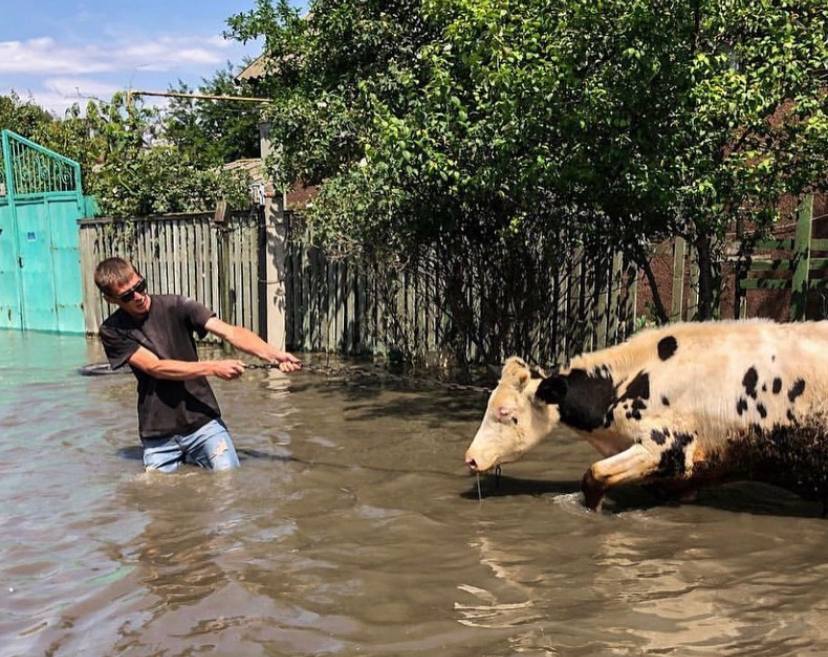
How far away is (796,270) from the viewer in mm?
8406

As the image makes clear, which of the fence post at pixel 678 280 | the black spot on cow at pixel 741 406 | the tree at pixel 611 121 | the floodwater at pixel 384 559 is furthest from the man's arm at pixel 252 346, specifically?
the fence post at pixel 678 280

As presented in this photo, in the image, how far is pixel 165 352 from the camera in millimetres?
6219

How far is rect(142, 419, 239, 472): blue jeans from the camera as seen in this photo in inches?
249

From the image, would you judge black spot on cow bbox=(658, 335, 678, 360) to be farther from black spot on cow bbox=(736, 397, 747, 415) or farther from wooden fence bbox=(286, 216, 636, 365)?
wooden fence bbox=(286, 216, 636, 365)

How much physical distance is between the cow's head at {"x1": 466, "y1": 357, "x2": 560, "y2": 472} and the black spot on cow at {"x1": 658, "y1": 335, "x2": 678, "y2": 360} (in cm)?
79

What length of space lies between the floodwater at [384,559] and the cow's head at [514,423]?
0.35m

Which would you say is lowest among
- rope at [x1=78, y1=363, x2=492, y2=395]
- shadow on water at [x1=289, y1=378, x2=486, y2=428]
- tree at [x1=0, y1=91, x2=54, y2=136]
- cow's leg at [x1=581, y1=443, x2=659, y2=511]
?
shadow on water at [x1=289, y1=378, x2=486, y2=428]

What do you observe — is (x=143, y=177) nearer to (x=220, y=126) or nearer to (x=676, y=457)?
(x=676, y=457)

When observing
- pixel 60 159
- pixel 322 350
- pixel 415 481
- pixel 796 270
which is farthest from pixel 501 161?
pixel 60 159

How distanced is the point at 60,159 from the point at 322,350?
25.0 feet

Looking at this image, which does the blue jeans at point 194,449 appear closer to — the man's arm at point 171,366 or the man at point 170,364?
the man at point 170,364

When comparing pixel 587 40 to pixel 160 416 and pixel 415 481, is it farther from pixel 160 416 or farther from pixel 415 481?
pixel 160 416

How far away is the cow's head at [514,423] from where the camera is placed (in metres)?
5.70

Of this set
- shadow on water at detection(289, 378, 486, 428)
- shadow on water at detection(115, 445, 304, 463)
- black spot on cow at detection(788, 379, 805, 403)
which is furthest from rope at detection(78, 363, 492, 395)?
black spot on cow at detection(788, 379, 805, 403)
